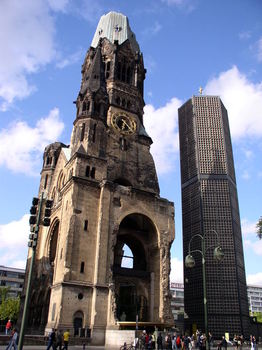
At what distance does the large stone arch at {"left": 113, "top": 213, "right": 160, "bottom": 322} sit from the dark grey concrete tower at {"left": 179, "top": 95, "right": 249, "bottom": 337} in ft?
54.6

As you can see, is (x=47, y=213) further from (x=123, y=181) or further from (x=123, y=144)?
(x=123, y=144)

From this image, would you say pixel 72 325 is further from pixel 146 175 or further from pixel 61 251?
pixel 146 175

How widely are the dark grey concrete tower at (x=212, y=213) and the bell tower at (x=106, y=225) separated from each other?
17.2 metres

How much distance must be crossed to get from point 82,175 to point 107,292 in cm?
1340

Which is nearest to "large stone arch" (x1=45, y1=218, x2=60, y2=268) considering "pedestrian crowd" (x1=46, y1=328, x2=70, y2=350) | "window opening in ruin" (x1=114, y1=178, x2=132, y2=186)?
"window opening in ruin" (x1=114, y1=178, x2=132, y2=186)

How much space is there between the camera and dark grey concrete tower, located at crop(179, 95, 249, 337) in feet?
179

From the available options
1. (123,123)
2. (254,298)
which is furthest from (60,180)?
(254,298)

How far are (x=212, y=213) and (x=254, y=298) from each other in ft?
385

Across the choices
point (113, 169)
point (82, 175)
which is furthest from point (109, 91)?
point (82, 175)

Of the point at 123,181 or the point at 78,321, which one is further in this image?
the point at 123,181

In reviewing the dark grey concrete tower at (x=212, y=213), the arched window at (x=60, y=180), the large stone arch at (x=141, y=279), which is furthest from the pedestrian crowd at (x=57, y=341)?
the dark grey concrete tower at (x=212, y=213)

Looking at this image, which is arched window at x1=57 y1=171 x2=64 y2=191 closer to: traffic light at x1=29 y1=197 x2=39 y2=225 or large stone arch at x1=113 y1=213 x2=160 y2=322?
large stone arch at x1=113 y1=213 x2=160 y2=322

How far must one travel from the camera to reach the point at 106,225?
37.4m

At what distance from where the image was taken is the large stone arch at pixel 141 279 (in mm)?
39725
